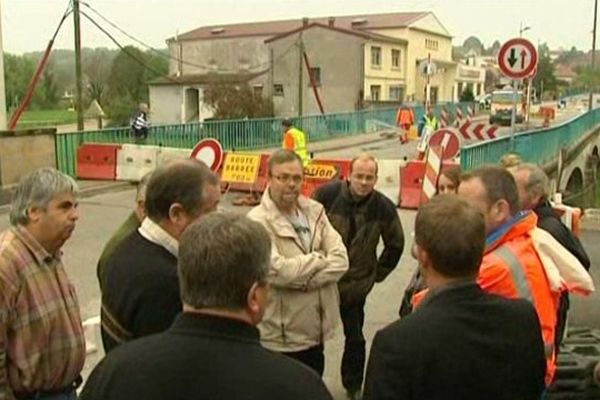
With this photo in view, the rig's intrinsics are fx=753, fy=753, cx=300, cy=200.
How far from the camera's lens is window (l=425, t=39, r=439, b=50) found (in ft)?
230

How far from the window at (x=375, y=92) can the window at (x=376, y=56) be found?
176 centimetres

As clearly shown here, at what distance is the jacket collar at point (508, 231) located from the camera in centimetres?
314

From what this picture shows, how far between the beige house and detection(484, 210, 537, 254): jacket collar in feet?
161

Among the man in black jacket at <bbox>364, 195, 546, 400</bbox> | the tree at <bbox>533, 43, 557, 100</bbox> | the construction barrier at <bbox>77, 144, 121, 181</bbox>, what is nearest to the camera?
the man in black jacket at <bbox>364, 195, 546, 400</bbox>

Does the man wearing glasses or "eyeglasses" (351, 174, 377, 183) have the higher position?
"eyeglasses" (351, 174, 377, 183)

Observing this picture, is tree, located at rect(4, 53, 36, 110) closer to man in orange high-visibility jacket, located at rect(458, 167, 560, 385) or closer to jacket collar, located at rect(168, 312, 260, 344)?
man in orange high-visibility jacket, located at rect(458, 167, 560, 385)

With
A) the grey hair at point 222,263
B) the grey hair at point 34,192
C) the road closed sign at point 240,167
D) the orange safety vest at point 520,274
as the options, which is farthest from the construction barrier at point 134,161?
the grey hair at point 222,263

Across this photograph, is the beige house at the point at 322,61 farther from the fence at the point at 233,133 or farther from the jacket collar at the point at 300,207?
the jacket collar at the point at 300,207

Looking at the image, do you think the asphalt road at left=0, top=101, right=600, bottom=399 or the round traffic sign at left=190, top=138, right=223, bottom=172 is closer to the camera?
the asphalt road at left=0, top=101, right=600, bottom=399

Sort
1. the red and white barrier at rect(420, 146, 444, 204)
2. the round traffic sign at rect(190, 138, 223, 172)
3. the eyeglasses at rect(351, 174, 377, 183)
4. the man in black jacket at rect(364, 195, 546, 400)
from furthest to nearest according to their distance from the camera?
the round traffic sign at rect(190, 138, 223, 172) → the red and white barrier at rect(420, 146, 444, 204) → the eyeglasses at rect(351, 174, 377, 183) → the man in black jacket at rect(364, 195, 546, 400)

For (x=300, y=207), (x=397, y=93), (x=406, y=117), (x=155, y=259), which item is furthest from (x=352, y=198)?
(x=397, y=93)

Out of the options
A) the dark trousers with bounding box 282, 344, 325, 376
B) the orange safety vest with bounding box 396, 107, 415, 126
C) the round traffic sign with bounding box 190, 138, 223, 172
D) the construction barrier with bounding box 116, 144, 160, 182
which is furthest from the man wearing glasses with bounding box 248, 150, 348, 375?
the orange safety vest with bounding box 396, 107, 415, 126

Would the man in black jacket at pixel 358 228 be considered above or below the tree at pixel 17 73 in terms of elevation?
below

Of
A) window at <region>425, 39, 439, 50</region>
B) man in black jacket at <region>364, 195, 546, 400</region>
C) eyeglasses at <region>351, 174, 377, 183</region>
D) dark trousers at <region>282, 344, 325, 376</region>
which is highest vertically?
window at <region>425, 39, 439, 50</region>
